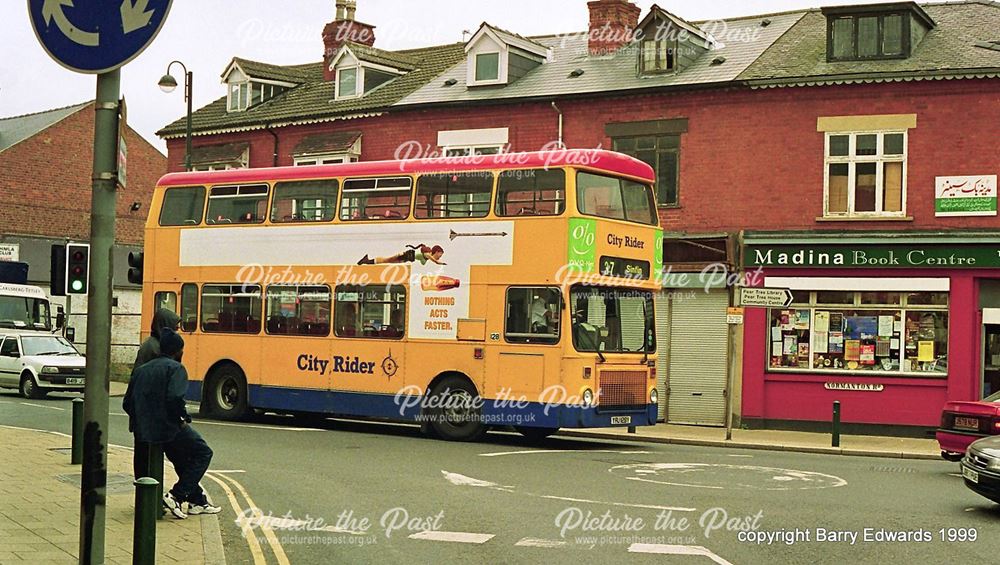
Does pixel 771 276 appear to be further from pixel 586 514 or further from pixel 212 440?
pixel 586 514

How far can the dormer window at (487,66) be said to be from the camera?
30956 mm

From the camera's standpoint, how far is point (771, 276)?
2645cm

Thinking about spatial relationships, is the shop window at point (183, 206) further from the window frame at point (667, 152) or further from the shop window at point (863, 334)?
the shop window at point (863, 334)

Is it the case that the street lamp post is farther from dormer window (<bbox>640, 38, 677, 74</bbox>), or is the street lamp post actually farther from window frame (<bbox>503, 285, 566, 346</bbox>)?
window frame (<bbox>503, 285, 566, 346</bbox>)

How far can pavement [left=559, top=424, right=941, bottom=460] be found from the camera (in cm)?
2159

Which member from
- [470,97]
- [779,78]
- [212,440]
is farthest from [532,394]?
[470,97]

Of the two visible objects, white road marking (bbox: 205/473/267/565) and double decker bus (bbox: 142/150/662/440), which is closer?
white road marking (bbox: 205/473/267/565)

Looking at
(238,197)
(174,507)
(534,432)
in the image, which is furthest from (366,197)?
(174,507)

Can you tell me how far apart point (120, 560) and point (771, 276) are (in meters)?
20.0

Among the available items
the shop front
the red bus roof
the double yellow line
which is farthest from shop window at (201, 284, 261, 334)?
the shop front

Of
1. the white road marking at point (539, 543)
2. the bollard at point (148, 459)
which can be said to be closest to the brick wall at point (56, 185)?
the bollard at point (148, 459)

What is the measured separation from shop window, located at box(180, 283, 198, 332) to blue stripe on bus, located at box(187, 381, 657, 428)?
1122mm

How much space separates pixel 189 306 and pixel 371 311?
4.38 metres

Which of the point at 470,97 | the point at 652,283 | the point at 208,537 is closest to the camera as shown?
the point at 208,537
